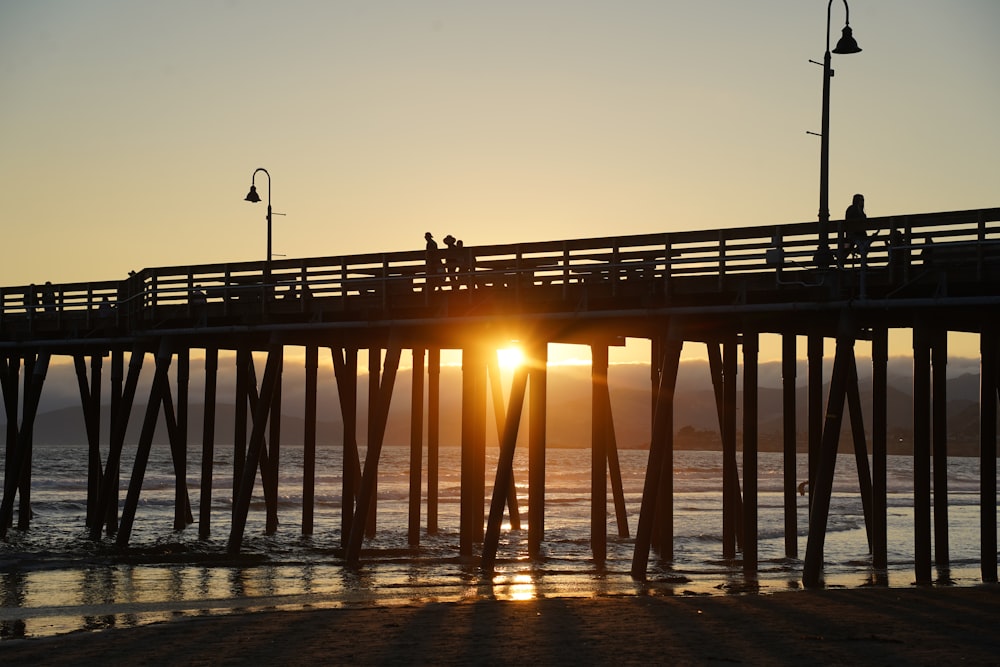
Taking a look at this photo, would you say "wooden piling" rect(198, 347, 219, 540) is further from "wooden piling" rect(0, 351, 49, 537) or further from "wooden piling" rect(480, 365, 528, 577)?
"wooden piling" rect(480, 365, 528, 577)

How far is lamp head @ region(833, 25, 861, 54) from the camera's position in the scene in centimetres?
2264

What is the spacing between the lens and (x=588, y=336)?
2770 cm

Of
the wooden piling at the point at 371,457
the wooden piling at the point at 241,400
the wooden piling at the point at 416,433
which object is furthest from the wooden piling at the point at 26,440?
the wooden piling at the point at 371,457

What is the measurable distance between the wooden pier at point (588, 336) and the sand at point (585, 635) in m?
3.51

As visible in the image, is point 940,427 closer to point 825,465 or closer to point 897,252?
point 825,465

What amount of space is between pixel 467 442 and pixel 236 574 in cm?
572

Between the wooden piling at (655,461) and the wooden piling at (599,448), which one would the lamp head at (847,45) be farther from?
the wooden piling at (599,448)

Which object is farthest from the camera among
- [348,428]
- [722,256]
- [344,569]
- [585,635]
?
[348,428]

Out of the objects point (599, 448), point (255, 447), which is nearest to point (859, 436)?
point (599, 448)

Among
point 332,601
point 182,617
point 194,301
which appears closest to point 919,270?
point 332,601

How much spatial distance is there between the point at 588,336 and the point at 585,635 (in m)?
11.8

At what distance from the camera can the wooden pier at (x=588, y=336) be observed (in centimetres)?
2191

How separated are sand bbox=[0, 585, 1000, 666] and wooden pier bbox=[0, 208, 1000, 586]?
11.5 feet

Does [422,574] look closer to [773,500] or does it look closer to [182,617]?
[182,617]
